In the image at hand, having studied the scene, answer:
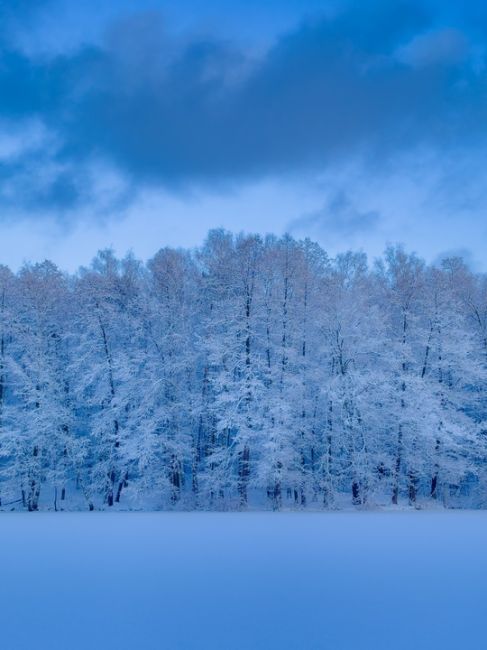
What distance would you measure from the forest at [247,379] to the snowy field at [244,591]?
33.8ft

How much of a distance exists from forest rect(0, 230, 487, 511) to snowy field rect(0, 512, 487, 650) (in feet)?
33.8

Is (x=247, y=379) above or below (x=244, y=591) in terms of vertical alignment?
above

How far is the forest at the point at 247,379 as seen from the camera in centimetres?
2325

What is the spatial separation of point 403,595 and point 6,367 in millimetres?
24335

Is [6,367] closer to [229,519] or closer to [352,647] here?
[229,519]

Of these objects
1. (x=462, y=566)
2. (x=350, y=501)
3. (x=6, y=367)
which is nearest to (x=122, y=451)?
(x=6, y=367)

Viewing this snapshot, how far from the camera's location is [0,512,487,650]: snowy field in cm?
519

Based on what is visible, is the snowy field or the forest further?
the forest

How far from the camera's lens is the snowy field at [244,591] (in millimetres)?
5188

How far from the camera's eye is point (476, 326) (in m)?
28.5

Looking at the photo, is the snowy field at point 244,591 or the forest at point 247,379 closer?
the snowy field at point 244,591

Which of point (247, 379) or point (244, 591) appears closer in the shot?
point (244, 591)

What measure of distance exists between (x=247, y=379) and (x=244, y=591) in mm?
16786

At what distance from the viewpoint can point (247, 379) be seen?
23.8 metres
